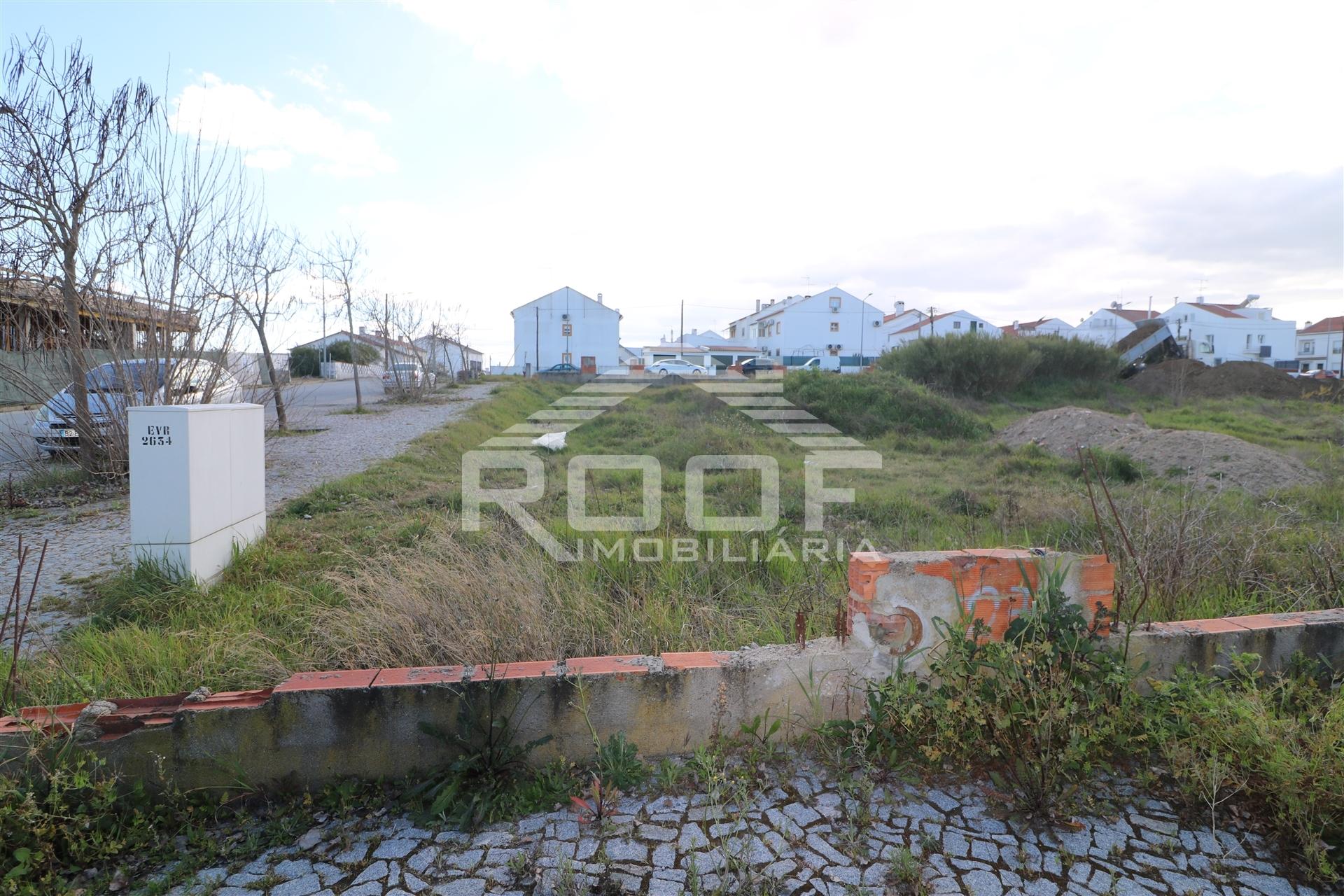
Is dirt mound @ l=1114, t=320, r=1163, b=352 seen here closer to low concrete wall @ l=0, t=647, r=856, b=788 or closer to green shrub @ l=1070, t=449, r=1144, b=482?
green shrub @ l=1070, t=449, r=1144, b=482

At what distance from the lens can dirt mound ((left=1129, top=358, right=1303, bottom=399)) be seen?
74.0ft

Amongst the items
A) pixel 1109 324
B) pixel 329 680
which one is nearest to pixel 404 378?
pixel 329 680

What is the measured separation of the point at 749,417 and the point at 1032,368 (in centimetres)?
1263

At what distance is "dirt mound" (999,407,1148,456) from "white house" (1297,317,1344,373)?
5305cm

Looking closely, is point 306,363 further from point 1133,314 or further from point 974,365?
point 1133,314

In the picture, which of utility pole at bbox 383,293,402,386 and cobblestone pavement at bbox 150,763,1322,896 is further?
utility pole at bbox 383,293,402,386

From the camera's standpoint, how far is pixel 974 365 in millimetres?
21734

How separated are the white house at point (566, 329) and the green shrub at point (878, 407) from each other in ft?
102

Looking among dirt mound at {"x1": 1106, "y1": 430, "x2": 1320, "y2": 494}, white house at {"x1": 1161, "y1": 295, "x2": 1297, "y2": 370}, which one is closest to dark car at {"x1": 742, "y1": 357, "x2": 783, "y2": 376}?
dirt mound at {"x1": 1106, "y1": 430, "x2": 1320, "y2": 494}

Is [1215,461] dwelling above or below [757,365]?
below

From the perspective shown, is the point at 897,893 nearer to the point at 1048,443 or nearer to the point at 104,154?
the point at 104,154

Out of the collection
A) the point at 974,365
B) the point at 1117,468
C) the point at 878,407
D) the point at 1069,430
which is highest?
the point at 974,365

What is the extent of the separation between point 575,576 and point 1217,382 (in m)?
26.8

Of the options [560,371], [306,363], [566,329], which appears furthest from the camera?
[566,329]
